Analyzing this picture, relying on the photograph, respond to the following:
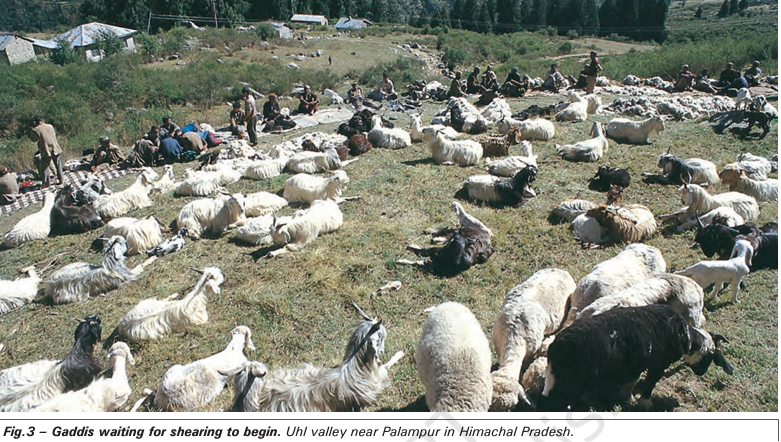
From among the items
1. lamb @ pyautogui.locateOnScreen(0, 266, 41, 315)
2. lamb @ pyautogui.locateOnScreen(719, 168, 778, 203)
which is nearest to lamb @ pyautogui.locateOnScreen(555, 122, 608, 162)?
lamb @ pyautogui.locateOnScreen(719, 168, 778, 203)

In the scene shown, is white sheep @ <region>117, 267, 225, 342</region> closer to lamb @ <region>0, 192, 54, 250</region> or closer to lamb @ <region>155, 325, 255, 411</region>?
lamb @ <region>155, 325, 255, 411</region>

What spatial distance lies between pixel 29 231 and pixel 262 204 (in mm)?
4468

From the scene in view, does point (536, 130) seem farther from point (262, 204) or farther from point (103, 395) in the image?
point (103, 395)

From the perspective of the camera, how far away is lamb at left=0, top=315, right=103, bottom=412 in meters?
4.79

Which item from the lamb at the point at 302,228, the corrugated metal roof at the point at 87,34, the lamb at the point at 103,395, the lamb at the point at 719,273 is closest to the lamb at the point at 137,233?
the lamb at the point at 302,228

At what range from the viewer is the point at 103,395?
15.6 ft

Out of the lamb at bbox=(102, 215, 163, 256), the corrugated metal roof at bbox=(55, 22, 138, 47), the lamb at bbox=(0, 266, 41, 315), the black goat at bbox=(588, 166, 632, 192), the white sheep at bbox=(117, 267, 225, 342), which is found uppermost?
the corrugated metal roof at bbox=(55, 22, 138, 47)

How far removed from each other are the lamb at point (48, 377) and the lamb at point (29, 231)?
4877 millimetres

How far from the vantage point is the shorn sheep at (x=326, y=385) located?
170 inches

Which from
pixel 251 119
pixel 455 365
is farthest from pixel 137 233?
pixel 251 119

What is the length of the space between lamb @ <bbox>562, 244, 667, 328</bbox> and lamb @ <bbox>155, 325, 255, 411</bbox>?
12.4ft

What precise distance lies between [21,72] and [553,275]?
27.5 metres

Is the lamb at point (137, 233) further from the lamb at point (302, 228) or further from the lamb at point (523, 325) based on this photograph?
the lamb at point (523, 325)
